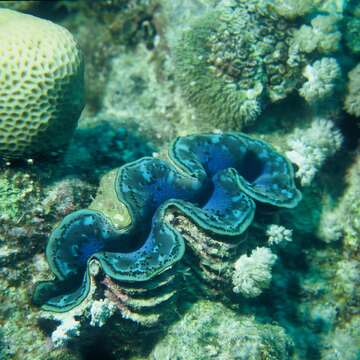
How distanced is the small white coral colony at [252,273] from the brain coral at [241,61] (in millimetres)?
1675

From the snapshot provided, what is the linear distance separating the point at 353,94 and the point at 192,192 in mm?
2170

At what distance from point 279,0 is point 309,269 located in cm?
307

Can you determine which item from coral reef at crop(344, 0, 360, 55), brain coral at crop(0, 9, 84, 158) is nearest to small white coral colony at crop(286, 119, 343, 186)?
coral reef at crop(344, 0, 360, 55)

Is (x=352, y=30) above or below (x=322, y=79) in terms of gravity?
above

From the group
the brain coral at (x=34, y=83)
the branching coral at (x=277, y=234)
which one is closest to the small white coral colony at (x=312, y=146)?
the branching coral at (x=277, y=234)

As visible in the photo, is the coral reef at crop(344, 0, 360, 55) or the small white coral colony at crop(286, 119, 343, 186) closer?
the small white coral colony at crop(286, 119, 343, 186)

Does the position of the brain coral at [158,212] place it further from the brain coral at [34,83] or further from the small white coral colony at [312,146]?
the brain coral at [34,83]

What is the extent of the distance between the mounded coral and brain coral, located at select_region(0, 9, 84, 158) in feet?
9.47

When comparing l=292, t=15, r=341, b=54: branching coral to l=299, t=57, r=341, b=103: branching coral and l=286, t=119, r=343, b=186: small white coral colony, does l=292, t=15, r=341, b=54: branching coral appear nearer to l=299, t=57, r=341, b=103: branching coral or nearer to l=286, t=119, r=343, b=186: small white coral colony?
l=299, t=57, r=341, b=103: branching coral

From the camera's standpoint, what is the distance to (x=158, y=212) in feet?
11.2

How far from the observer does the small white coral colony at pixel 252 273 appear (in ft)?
11.0

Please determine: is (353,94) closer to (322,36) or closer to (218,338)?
(322,36)

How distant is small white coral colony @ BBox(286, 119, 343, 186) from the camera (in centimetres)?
410

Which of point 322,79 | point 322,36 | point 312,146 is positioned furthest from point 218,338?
point 322,36
